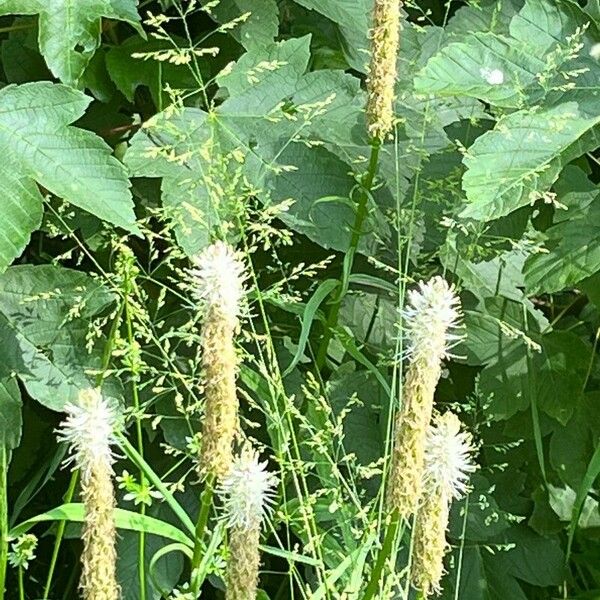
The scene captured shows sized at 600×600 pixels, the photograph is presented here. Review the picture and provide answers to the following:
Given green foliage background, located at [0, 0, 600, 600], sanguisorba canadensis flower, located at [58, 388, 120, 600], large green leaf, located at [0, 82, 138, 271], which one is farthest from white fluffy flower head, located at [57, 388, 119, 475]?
large green leaf, located at [0, 82, 138, 271]

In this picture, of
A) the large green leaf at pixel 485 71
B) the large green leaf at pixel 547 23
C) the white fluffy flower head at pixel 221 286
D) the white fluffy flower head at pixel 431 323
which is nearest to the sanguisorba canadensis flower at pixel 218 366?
the white fluffy flower head at pixel 221 286

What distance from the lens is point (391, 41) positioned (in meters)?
0.94

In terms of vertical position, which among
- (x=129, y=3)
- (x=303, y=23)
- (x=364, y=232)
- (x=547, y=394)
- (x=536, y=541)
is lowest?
(x=536, y=541)

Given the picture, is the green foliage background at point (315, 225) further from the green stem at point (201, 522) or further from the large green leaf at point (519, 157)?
the green stem at point (201, 522)

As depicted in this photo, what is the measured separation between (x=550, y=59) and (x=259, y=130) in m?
0.35

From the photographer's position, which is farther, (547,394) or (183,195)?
(547,394)

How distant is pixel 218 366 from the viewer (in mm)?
661

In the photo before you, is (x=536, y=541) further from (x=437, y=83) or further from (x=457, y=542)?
(x=437, y=83)

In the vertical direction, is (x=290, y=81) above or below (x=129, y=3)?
below

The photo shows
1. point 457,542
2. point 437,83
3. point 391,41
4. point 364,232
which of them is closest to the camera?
point 391,41

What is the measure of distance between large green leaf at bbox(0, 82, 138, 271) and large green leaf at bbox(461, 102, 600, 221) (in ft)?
1.10

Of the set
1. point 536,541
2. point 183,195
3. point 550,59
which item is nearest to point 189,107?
point 183,195

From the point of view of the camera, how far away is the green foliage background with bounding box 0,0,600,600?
1180mm

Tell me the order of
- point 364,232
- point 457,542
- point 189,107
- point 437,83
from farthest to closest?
point 457,542 → point 189,107 → point 364,232 → point 437,83
